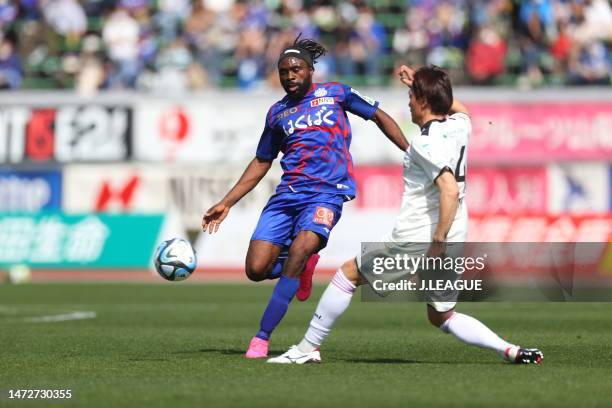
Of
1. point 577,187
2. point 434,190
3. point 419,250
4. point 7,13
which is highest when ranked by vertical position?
point 7,13

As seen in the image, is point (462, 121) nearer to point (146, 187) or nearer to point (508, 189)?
point (508, 189)

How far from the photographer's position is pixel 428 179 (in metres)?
8.82

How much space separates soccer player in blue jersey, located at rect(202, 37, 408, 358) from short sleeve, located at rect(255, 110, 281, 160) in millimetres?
14

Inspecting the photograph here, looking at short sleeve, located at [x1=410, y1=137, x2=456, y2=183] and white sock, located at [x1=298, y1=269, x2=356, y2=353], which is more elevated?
short sleeve, located at [x1=410, y1=137, x2=456, y2=183]

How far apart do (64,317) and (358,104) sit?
6535mm

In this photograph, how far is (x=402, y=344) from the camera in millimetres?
11328

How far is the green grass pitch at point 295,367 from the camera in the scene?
7.41m

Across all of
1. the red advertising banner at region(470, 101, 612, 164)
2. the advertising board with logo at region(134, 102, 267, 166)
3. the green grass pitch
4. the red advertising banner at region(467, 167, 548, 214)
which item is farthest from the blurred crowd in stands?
the green grass pitch

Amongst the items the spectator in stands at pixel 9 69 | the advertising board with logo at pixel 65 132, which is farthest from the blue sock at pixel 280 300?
the spectator in stands at pixel 9 69

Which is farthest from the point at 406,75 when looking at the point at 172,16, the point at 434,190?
the point at 172,16

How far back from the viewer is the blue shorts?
9.72m

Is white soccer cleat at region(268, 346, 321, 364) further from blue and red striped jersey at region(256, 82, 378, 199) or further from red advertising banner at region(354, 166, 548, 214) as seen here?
red advertising banner at region(354, 166, 548, 214)

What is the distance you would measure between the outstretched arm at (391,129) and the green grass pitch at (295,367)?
1718 mm

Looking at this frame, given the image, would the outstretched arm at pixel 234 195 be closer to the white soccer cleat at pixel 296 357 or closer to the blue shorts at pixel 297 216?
the blue shorts at pixel 297 216
